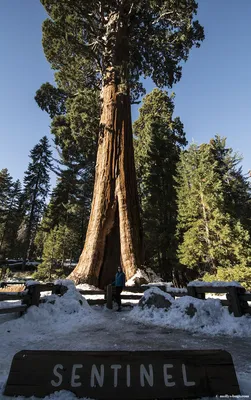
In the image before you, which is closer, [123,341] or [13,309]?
[123,341]

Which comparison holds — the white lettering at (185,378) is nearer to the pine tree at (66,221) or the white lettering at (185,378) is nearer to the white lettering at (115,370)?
the white lettering at (115,370)

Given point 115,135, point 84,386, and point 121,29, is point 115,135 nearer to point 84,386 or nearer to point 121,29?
point 121,29

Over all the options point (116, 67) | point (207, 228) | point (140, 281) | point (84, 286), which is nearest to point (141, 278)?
point (140, 281)

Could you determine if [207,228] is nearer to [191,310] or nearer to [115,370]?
[191,310]

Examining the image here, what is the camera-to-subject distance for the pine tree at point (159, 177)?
21234 mm

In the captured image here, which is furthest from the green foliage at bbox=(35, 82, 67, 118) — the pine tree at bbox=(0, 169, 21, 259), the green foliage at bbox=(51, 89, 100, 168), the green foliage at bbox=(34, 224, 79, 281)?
the pine tree at bbox=(0, 169, 21, 259)

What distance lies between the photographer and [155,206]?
22.7m

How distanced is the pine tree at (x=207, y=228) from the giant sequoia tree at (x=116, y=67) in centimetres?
779

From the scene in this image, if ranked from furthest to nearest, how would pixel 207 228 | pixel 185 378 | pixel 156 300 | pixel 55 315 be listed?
1. pixel 207 228
2. pixel 156 300
3. pixel 55 315
4. pixel 185 378

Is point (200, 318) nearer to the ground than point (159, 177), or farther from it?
nearer to the ground

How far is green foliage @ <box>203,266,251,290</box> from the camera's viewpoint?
14680 mm

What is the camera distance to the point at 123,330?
5.02m

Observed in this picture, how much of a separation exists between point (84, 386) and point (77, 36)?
16.4 meters

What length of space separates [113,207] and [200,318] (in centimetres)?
667
